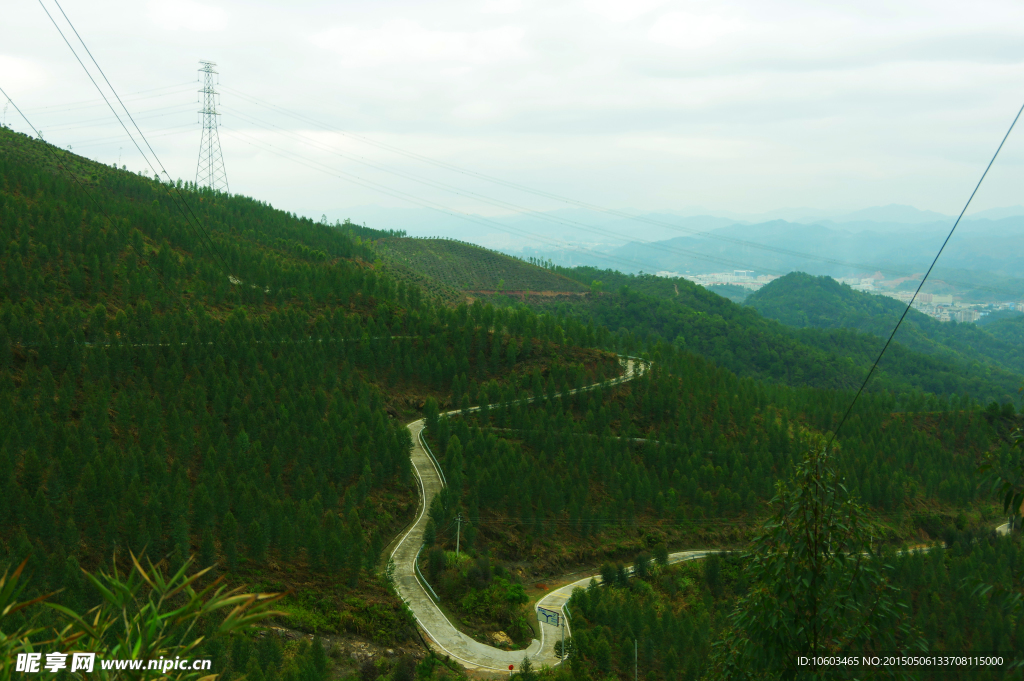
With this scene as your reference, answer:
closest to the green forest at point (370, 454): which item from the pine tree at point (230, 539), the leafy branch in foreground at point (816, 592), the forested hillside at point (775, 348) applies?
the pine tree at point (230, 539)

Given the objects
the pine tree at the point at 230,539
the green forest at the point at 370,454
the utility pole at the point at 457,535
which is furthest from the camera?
the utility pole at the point at 457,535

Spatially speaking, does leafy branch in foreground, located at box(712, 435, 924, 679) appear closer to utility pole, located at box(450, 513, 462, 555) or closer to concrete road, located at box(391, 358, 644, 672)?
concrete road, located at box(391, 358, 644, 672)

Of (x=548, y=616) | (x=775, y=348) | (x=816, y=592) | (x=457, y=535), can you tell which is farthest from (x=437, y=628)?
(x=775, y=348)

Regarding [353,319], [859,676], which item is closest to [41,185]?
[353,319]

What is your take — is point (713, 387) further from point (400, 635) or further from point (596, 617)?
point (400, 635)

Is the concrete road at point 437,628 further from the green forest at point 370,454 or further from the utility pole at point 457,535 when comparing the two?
the utility pole at point 457,535
